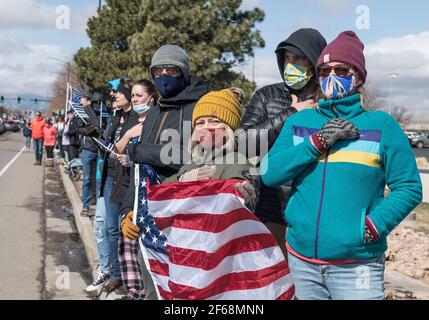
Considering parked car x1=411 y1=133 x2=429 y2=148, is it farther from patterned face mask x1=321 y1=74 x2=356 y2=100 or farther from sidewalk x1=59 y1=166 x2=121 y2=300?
patterned face mask x1=321 y1=74 x2=356 y2=100

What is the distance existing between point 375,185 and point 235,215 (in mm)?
647

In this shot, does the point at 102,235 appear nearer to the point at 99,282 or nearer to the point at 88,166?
the point at 99,282

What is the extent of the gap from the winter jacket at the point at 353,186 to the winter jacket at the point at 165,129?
0.98 m

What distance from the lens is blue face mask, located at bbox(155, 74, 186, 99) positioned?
376 cm

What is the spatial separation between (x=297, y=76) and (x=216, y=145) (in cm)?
63

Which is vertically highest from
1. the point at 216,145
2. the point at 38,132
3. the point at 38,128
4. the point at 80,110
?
the point at 80,110

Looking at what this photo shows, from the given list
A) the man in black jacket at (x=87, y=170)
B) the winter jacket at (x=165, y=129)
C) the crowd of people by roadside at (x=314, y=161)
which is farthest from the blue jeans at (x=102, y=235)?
the man in black jacket at (x=87, y=170)

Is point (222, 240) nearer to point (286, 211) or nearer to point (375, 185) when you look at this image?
point (286, 211)

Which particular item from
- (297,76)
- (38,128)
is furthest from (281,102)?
(38,128)

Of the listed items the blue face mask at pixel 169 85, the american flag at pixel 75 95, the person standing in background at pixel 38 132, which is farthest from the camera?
the person standing in background at pixel 38 132

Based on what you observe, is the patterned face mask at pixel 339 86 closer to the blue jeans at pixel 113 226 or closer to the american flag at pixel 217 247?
the american flag at pixel 217 247

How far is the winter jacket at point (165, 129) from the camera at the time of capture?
347cm

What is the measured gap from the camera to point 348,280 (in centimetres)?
255

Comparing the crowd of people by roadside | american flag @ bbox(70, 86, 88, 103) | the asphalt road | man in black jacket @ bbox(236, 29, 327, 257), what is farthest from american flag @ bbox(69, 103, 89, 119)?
man in black jacket @ bbox(236, 29, 327, 257)
